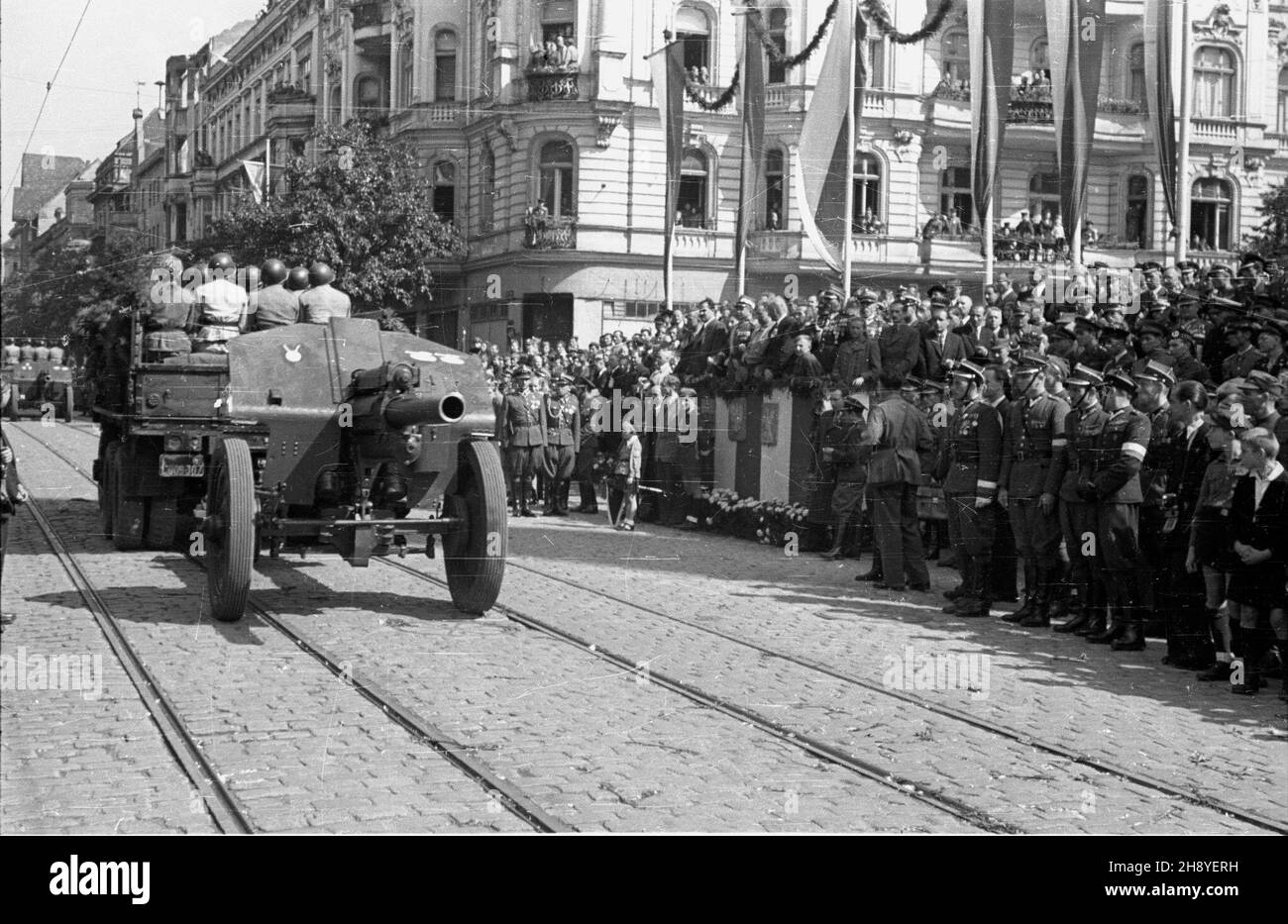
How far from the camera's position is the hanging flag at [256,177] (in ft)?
31.6

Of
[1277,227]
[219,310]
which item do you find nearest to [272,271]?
[219,310]

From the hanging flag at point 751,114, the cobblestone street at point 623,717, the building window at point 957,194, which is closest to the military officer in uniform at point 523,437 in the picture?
the hanging flag at point 751,114

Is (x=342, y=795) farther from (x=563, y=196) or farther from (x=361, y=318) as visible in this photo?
(x=563, y=196)

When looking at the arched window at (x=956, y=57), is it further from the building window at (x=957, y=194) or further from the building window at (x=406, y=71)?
the building window at (x=406, y=71)

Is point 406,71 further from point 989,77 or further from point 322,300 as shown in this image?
point 989,77

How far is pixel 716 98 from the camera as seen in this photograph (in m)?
15.2

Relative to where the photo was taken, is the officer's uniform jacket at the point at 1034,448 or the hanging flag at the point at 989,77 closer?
the hanging flag at the point at 989,77

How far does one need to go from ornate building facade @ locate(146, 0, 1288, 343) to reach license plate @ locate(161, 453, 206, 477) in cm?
254

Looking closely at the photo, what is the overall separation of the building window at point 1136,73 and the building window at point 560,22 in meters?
4.05

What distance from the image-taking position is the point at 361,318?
11.1 metres

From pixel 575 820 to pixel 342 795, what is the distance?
38.3 inches

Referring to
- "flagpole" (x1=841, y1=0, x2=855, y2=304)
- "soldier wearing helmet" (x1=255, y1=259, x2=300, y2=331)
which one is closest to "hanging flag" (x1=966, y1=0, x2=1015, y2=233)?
"flagpole" (x1=841, y1=0, x2=855, y2=304)

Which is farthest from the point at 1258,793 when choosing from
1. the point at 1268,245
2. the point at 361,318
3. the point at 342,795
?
the point at 1268,245

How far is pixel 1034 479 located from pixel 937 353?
12.4ft
